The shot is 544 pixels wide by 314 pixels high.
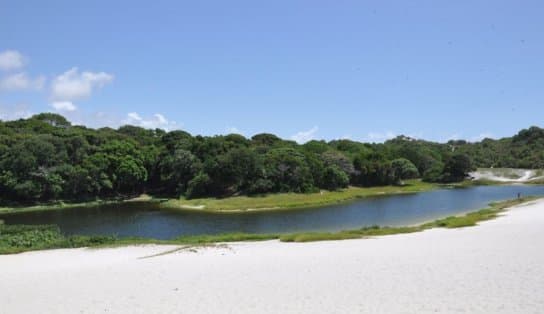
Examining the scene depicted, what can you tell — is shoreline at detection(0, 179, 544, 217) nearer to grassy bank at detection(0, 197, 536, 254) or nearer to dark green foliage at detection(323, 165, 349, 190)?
dark green foliage at detection(323, 165, 349, 190)

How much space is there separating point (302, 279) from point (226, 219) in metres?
33.4

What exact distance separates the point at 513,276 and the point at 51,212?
2402 inches

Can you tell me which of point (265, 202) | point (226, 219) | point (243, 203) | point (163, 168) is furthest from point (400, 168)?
point (226, 219)

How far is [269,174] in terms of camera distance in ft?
236

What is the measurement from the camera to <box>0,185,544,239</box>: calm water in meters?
39.6

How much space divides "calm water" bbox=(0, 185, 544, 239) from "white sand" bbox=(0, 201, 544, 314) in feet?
53.6

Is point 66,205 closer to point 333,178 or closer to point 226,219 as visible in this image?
point 226,219

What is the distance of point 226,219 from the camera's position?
47.2 metres

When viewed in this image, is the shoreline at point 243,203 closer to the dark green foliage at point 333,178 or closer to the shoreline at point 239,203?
the shoreline at point 239,203

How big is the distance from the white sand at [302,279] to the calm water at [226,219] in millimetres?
16350

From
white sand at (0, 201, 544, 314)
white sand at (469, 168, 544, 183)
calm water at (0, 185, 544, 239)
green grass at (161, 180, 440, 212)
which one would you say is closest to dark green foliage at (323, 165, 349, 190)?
green grass at (161, 180, 440, 212)

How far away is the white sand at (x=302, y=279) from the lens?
11398 mm

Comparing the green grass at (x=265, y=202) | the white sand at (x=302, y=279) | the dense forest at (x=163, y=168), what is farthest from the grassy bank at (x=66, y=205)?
the white sand at (x=302, y=279)

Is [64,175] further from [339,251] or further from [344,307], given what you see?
[344,307]
